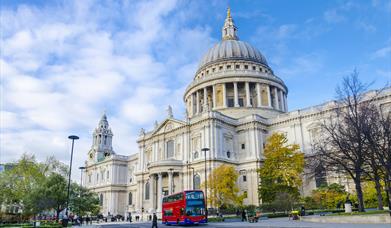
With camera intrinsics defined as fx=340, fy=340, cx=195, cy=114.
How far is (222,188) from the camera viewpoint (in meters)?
49.2

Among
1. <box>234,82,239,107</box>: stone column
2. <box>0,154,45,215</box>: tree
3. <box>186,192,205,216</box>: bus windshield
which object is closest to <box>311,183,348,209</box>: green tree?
<box>186,192,205,216</box>: bus windshield

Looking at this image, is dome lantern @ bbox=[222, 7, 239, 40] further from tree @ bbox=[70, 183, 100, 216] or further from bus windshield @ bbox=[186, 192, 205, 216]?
bus windshield @ bbox=[186, 192, 205, 216]

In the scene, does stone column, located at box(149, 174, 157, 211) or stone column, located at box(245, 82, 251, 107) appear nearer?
stone column, located at box(149, 174, 157, 211)

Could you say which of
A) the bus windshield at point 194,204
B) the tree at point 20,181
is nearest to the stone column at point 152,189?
the tree at point 20,181

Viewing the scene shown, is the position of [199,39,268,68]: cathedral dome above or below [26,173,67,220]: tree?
above

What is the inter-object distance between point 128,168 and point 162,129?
2742cm

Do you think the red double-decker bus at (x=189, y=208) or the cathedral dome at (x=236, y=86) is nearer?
the red double-decker bus at (x=189, y=208)

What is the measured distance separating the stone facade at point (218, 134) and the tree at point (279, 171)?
3.02m

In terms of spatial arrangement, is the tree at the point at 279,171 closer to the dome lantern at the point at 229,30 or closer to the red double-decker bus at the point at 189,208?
the red double-decker bus at the point at 189,208

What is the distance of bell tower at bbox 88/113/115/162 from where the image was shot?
99938 millimetres

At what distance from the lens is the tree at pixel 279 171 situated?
48.4m

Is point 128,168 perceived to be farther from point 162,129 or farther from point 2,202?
point 2,202

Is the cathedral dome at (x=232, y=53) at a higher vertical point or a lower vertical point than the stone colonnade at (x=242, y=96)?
higher

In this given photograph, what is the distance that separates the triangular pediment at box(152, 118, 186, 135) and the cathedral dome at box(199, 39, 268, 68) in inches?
898
